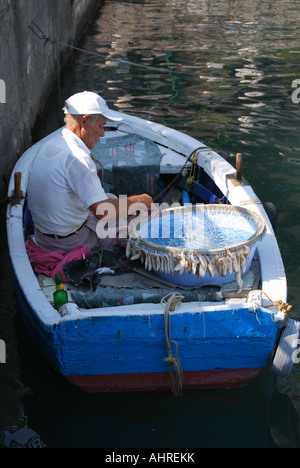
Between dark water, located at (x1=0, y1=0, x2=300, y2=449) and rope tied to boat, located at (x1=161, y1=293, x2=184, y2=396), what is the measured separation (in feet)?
0.86

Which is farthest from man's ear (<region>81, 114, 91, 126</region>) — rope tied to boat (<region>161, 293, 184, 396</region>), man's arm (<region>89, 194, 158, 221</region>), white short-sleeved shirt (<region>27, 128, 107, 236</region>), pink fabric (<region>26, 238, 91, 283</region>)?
rope tied to boat (<region>161, 293, 184, 396</region>)

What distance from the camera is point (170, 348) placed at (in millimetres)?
3240

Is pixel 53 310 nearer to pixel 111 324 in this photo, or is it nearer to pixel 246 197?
pixel 111 324

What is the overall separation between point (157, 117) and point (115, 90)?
174 cm

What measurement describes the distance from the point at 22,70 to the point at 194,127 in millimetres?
2686

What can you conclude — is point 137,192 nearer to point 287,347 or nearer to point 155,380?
point 155,380

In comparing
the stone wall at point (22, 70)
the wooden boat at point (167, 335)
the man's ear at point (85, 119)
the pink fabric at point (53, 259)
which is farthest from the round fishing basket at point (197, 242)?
the stone wall at point (22, 70)

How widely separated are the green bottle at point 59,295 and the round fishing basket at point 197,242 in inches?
20.4

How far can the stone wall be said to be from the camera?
581 cm

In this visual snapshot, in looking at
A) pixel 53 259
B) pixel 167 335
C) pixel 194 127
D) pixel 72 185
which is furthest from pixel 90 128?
pixel 194 127

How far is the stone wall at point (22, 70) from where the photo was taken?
581 centimetres

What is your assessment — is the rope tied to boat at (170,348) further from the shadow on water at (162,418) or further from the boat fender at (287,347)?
the boat fender at (287,347)

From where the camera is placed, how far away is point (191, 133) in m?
8.24

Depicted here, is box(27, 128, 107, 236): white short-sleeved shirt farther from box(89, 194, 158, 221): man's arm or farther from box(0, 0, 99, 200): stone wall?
box(0, 0, 99, 200): stone wall
